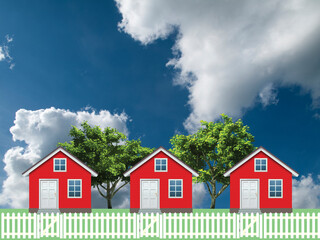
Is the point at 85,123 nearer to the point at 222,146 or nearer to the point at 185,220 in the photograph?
the point at 222,146

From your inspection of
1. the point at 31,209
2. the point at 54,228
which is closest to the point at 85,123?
the point at 31,209

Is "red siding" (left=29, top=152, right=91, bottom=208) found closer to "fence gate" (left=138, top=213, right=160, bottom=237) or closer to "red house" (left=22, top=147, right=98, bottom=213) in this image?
"red house" (left=22, top=147, right=98, bottom=213)

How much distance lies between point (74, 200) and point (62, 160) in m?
3.62

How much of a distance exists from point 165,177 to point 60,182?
9.18 meters

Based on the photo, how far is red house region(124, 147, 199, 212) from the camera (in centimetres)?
2947

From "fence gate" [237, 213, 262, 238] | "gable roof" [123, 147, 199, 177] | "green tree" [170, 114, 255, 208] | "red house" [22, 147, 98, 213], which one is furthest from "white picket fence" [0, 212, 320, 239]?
"green tree" [170, 114, 255, 208]

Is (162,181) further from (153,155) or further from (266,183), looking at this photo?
(266,183)

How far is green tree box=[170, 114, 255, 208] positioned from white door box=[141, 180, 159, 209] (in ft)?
27.3

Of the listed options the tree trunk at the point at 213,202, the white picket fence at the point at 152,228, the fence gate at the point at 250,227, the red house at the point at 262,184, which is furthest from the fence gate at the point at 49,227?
the tree trunk at the point at 213,202

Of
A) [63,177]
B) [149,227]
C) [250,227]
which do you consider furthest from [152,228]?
[63,177]

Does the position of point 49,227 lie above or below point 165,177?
below

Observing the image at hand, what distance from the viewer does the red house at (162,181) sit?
29.5m

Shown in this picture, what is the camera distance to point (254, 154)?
29953 mm

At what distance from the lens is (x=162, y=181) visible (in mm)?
29609
